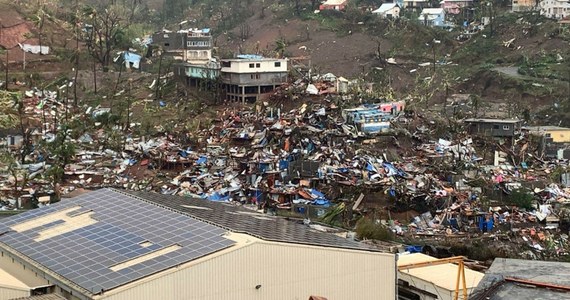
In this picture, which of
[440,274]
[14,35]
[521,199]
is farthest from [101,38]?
[440,274]

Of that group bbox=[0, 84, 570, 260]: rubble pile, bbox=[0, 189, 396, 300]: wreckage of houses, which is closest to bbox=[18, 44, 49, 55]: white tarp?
bbox=[0, 84, 570, 260]: rubble pile

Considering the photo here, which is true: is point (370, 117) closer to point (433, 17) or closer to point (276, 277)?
point (276, 277)

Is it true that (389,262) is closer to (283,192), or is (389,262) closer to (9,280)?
(9,280)

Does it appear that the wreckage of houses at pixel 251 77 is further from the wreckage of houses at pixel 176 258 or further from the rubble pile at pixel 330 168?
the wreckage of houses at pixel 176 258

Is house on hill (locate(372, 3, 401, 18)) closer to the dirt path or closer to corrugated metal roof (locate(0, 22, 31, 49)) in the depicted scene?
the dirt path

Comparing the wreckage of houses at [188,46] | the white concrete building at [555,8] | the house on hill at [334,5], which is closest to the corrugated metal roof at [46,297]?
the wreckage of houses at [188,46]
